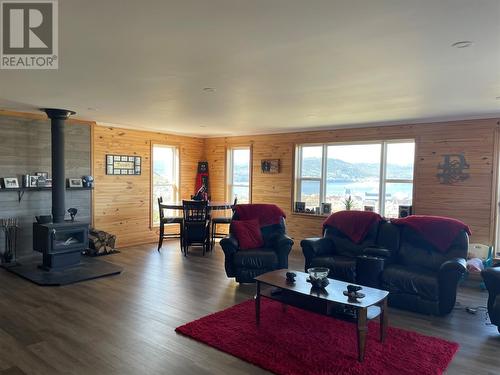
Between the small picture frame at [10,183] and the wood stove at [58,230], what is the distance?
655mm

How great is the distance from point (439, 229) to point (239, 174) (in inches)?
190

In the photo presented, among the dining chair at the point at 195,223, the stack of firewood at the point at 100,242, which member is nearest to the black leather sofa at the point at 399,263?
the dining chair at the point at 195,223

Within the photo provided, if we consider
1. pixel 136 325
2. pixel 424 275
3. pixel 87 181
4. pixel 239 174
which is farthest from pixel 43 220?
pixel 424 275

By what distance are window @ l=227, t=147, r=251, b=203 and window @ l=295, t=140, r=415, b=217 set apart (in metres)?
1.39

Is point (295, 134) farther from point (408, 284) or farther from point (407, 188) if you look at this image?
point (408, 284)

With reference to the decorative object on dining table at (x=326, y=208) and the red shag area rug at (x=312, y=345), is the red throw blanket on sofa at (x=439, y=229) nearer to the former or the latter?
the red shag area rug at (x=312, y=345)

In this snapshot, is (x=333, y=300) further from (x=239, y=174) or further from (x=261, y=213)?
(x=239, y=174)

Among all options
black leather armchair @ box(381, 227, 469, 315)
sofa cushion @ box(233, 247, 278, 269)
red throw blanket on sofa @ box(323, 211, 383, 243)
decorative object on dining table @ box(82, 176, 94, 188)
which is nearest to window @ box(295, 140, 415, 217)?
red throw blanket on sofa @ box(323, 211, 383, 243)

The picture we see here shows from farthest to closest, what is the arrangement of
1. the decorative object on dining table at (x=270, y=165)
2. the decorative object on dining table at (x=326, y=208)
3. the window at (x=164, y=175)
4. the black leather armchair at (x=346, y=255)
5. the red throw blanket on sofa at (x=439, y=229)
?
the window at (x=164, y=175) < the decorative object on dining table at (x=270, y=165) < the decorative object on dining table at (x=326, y=208) < the red throw blanket on sofa at (x=439, y=229) < the black leather armchair at (x=346, y=255)

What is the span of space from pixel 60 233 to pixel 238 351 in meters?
3.72

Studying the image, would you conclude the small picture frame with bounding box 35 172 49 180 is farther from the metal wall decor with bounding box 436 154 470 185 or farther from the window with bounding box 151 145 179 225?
the metal wall decor with bounding box 436 154 470 185

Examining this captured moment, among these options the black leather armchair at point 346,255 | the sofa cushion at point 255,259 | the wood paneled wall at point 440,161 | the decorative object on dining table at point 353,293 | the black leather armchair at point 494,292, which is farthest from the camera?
the wood paneled wall at point 440,161

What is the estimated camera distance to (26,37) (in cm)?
270

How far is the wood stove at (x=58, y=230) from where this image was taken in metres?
5.24
